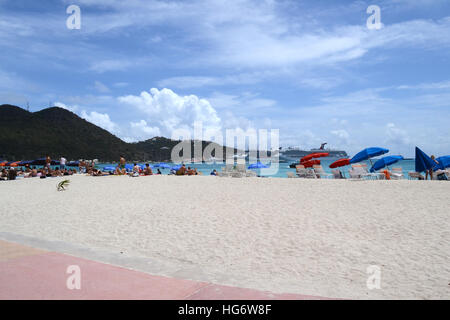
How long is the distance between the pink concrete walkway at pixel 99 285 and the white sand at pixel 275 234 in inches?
9.9

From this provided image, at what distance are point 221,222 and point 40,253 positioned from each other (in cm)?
319

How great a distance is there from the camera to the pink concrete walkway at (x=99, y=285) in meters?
2.98

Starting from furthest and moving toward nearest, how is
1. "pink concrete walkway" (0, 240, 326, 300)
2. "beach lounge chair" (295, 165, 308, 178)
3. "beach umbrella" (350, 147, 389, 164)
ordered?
"beach lounge chair" (295, 165, 308, 178)
"beach umbrella" (350, 147, 389, 164)
"pink concrete walkway" (0, 240, 326, 300)

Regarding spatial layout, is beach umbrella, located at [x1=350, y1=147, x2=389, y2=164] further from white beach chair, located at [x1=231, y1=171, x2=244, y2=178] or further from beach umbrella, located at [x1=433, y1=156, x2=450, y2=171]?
white beach chair, located at [x1=231, y1=171, x2=244, y2=178]

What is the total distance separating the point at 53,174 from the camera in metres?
20.1

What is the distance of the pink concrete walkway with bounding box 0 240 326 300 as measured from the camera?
2.98 m

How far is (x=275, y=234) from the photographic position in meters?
5.44

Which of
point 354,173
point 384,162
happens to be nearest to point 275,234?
point 354,173

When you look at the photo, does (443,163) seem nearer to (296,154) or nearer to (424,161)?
(424,161)

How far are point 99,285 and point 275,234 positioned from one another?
3.09 metres

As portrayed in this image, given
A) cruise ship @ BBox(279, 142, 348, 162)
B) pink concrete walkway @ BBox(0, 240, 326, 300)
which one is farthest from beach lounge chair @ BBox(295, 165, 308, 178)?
cruise ship @ BBox(279, 142, 348, 162)

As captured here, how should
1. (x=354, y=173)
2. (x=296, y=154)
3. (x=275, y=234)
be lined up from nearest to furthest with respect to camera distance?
(x=275, y=234), (x=354, y=173), (x=296, y=154)

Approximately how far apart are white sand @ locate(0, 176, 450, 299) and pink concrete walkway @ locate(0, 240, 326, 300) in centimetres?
25
